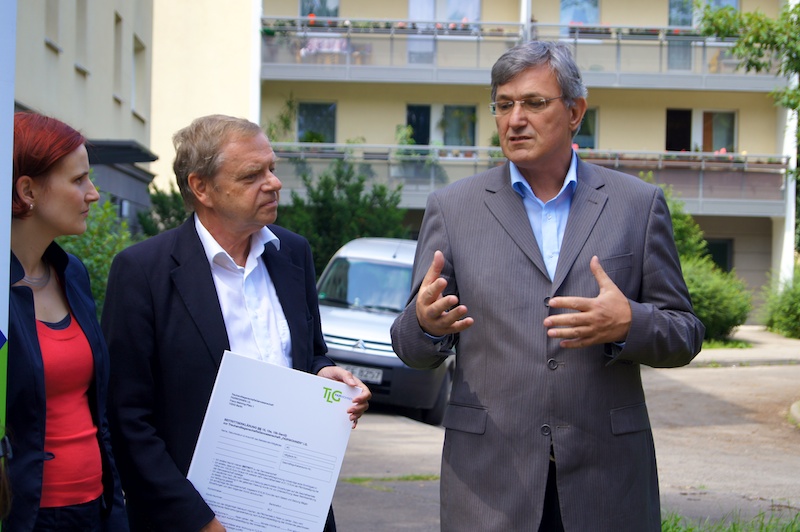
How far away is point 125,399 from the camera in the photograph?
123 inches

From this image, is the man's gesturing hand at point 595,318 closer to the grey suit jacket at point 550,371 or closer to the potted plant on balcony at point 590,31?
the grey suit jacket at point 550,371

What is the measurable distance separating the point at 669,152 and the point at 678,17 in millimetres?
4886

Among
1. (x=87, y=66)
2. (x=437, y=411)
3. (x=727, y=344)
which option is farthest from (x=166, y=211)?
(x=727, y=344)

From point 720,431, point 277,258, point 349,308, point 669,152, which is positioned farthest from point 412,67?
point 277,258

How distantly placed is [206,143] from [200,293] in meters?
0.49

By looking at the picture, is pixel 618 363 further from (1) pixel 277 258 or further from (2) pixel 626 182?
(1) pixel 277 258

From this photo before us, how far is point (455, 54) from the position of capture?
2950cm

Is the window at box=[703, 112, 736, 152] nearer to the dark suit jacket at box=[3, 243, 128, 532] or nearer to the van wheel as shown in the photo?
the van wheel

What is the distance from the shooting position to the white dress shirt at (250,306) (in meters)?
3.27

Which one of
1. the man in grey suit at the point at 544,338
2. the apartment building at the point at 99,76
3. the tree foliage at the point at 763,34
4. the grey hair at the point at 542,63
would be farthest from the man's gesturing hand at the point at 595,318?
the tree foliage at the point at 763,34

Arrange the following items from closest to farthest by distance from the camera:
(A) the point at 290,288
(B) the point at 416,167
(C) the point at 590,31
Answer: (A) the point at 290,288 < (B) the point at 416,167 < (C) the point at 590,31

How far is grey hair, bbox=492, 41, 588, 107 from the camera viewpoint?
3240 millimetres

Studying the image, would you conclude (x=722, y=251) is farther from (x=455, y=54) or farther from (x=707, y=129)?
(x=455, y=54)

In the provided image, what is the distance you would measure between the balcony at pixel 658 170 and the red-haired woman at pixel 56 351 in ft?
83.0
